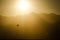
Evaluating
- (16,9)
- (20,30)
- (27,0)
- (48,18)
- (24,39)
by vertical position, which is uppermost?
(27,0)

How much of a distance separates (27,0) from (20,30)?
2.53 ft

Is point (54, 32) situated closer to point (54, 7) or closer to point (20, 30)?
point (54, 7)

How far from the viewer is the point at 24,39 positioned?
3.02 m

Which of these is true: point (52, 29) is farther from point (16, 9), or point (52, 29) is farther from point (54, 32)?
point (16, 9)

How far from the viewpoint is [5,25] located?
121 inches

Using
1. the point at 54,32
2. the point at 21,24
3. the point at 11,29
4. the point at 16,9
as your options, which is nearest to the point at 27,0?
the point at 16,9

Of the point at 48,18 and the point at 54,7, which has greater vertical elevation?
the point at 54,7

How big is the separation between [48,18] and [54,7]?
1.04 ft

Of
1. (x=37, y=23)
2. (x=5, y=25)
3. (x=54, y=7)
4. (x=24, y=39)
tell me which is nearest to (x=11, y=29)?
(x=5, y=25)

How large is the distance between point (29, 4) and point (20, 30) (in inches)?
27.0

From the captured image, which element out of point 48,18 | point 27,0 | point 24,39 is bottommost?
point 24,39

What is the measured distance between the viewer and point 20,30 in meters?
3.06

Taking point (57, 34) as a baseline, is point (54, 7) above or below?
above

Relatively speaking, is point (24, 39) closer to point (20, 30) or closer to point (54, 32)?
point (20, 30)
